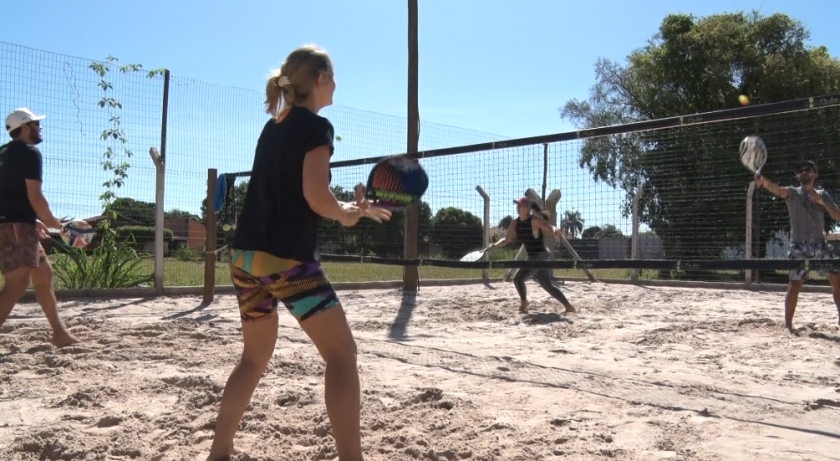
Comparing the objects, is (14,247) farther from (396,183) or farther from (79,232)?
(79,232)

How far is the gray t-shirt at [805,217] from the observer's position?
6020 millimetres

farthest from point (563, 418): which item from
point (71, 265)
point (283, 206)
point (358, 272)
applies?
point (358, 272)

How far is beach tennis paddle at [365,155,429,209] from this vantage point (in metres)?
3.39

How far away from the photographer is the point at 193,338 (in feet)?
18.1

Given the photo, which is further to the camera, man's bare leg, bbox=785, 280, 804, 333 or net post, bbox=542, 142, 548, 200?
net post, bbox=542, 142, 548, 200

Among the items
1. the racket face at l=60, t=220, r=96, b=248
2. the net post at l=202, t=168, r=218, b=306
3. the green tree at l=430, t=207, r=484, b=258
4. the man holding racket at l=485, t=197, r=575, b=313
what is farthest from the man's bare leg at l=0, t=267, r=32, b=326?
the green tree at l=430, t=207, r=484, b=258

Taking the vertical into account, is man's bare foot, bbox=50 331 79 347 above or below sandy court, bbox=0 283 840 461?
above

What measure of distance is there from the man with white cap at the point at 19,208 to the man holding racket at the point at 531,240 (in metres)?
4.84

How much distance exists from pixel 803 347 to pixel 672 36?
16.9 m

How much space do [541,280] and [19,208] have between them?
5114 millimetres

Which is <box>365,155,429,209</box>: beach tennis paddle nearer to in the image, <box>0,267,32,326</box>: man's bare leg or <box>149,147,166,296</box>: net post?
<box>0,267,32,326</box>: man's bare leg

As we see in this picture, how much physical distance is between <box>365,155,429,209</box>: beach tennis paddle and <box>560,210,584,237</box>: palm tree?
341 inches

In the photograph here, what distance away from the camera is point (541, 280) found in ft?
24.9

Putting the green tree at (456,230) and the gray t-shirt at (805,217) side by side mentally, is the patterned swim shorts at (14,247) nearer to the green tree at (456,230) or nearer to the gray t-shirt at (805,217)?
the gray t-shirt at (805,217)
